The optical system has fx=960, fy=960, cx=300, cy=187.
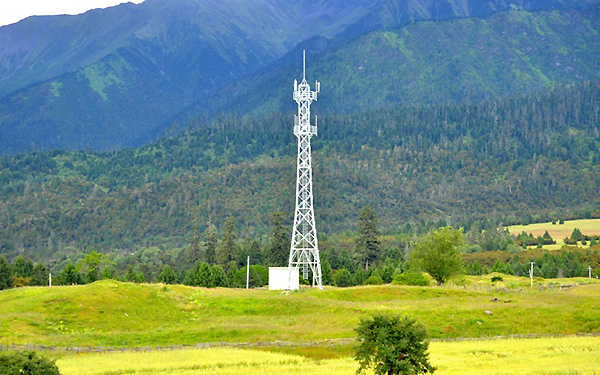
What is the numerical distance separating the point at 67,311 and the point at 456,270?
46.6 metres

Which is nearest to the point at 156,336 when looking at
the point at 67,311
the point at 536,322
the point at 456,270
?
the point at 67,311

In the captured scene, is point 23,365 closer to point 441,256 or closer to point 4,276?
point 441,256

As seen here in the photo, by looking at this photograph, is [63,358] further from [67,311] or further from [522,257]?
[522,257]

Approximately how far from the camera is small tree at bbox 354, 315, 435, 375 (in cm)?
5162

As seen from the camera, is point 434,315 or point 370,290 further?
point 370,290

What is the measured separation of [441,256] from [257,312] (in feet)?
102

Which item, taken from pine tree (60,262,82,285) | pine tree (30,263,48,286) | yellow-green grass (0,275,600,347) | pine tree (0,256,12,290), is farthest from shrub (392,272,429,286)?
pine tree (30,263,48,286)

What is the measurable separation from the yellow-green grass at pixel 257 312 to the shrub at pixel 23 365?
64.2 ft

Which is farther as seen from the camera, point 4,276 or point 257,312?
point 4,276

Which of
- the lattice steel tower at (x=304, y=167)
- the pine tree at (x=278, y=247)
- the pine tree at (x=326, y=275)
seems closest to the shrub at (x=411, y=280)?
the lattice steel tower at (x=304, y=167)

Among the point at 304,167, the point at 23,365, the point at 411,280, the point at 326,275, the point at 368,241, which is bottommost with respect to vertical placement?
the point at 23,365

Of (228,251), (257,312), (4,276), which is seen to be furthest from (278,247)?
(257,312)

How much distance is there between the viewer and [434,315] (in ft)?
247

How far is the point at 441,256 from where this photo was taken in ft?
351
